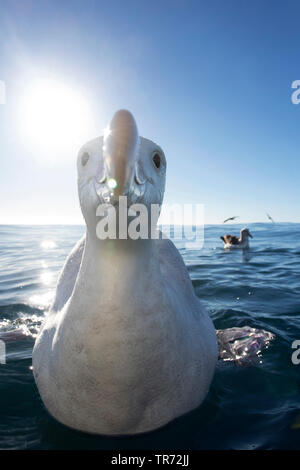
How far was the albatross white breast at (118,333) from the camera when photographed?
1.68 meters

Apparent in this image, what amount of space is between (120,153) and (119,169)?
0.07 m

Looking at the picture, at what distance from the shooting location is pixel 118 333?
174 centimetres

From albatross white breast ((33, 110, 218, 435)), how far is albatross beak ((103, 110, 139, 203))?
0.02m

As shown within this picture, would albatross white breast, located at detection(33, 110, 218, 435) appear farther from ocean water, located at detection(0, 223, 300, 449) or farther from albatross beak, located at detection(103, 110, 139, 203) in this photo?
ocean water, located at detection(0, 223, 300, 449)

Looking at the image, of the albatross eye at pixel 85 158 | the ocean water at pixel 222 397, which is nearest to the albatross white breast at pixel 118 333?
the albatross eye at pixel 85 158

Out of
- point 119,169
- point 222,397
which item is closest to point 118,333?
point 119,169

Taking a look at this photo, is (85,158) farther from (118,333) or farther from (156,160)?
(118,333)

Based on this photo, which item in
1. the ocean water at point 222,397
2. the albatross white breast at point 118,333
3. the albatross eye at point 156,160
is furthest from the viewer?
the ocean water at point 222,397

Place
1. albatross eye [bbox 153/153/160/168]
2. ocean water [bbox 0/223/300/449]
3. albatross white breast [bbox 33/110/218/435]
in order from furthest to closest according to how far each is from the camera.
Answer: ocean water [bbox 0/223/300/449] → albatross eye [bbox 153/153/160/168] → albatross white breast [bbox 33/110/218/435]

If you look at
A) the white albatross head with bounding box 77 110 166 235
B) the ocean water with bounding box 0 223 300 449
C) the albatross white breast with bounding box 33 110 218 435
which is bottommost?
the ocean water with bounding box 0 223 300 449

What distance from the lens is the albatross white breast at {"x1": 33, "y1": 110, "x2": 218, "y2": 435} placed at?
5.51ft

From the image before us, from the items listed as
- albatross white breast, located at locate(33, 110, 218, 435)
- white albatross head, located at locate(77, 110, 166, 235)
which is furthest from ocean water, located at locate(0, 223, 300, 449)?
white albatross head, located at locate(77, 110, 166, 235)

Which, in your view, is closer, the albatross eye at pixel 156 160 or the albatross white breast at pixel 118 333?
the albatross white breast at pixel 118 333

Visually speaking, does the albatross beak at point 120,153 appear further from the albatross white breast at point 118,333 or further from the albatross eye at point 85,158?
the albatross eye at point 85,158
